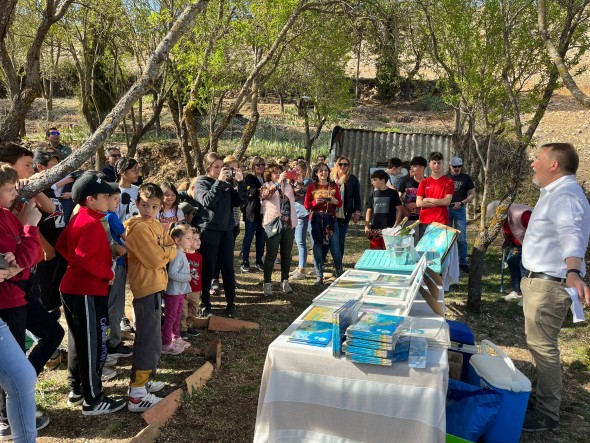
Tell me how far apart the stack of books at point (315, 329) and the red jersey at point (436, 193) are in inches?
151

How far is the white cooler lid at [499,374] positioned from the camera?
11.5 feet

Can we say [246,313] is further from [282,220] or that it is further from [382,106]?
[382,106]

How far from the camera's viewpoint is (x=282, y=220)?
6797 millimetres

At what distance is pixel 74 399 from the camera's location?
3.91m

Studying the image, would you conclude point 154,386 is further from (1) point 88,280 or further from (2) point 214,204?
(2) point 214,204

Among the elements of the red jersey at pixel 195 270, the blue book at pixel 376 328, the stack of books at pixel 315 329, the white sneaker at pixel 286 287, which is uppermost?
the blue book at pixel 376 328

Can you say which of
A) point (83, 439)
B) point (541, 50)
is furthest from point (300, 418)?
point (541, 50)

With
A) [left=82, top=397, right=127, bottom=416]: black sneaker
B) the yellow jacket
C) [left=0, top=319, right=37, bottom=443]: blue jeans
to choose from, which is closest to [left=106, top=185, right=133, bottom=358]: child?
the yellow jacket

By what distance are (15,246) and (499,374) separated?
3398 mm

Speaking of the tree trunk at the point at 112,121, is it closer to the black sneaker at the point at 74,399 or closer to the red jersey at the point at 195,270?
the black sneaker at the point at 74,399

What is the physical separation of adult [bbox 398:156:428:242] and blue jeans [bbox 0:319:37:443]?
19.0 ft

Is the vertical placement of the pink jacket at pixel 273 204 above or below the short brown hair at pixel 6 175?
below

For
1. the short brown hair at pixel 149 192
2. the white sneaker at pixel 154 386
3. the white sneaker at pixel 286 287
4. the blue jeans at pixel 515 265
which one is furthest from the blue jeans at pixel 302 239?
the short brown hair at pixel 149 192

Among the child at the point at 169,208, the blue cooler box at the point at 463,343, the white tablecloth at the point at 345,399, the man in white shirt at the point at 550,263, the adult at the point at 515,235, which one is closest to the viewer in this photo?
the white tablecloth at the point at 345,399
